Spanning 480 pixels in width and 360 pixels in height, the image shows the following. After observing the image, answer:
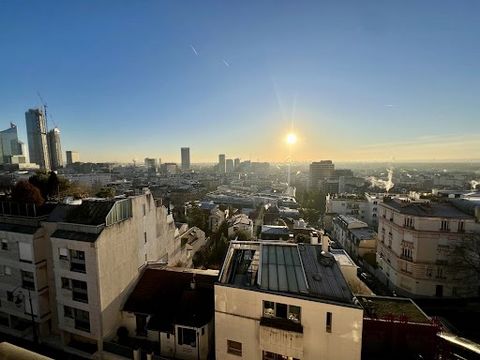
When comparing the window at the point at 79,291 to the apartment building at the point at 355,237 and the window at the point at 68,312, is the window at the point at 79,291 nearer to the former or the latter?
the window at the point at 68,312

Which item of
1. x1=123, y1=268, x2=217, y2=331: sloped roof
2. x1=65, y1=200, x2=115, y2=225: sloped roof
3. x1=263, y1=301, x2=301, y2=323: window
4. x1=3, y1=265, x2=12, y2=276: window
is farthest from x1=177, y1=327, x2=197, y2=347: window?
x1=3, y1=265, x2=12, y2=276: window

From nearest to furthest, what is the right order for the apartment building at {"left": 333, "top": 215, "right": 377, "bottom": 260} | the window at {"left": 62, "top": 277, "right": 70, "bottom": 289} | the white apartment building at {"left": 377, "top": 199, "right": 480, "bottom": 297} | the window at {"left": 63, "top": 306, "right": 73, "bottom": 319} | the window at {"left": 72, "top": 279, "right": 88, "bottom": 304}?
the window at {"left": 72, "top": 279, "right": 88, "bottom": 304}
the window at {"left": 62, "top": 277, "right": 70, "bottom": 289}
the window at {"left": 63, "top": 306, "right": 73, "bottom": 319}
the white apartment building at {"left": 377, "top": 199, "right": 480, "bottom": 297}
the apartment building at {"left": 333, "top": 215, "right": 377, "bottom": 260}

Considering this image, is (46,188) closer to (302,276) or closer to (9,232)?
(9,232)

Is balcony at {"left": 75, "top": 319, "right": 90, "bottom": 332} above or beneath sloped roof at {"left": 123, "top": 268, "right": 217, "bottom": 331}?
beneath

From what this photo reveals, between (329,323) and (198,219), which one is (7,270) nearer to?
(329,323)

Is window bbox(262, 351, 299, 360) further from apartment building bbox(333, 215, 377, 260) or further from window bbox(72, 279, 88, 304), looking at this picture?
apartment building bbox(333, 215, 377, 260)

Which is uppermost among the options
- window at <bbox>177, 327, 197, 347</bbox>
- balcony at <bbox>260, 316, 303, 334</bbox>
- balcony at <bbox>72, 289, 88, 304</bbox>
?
balcony at <bbox>260, 316, 303, 334</bbox>

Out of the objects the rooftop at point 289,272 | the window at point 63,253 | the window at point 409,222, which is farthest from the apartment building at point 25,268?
the window at point 409,222
